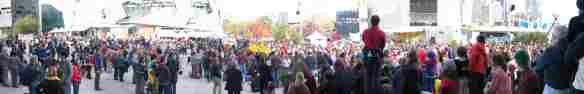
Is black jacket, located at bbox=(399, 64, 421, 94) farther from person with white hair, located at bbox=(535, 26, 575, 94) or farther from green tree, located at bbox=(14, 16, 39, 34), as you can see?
green tree, located at bbox=(14, 16, 39, 34)

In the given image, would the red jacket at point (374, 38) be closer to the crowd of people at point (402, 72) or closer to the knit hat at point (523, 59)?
the crowd of people at point (402, 72)

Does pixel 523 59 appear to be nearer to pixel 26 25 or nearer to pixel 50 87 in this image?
pixel 50 87

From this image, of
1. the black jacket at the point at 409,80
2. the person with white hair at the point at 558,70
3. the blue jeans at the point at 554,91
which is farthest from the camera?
the black jacket at the point at 409,80

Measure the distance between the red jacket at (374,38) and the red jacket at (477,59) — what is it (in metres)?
1.45

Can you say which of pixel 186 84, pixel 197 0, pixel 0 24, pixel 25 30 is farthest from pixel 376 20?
pixel 25 30

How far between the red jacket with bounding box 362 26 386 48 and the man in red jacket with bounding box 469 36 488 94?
4.78 feet

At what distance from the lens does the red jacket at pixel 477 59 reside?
10359 mm

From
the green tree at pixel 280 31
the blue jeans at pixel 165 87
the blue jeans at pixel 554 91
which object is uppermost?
the green tree at pixel 280 31

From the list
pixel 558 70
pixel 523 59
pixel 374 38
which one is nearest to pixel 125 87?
pixel 374 38

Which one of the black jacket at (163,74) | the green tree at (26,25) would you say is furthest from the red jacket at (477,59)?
the green tree at (26,25)

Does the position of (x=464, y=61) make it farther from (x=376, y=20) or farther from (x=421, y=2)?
(x=421, y=2)

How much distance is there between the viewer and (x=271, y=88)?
17.7 m

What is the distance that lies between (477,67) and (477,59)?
93mm

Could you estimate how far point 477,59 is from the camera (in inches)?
410
